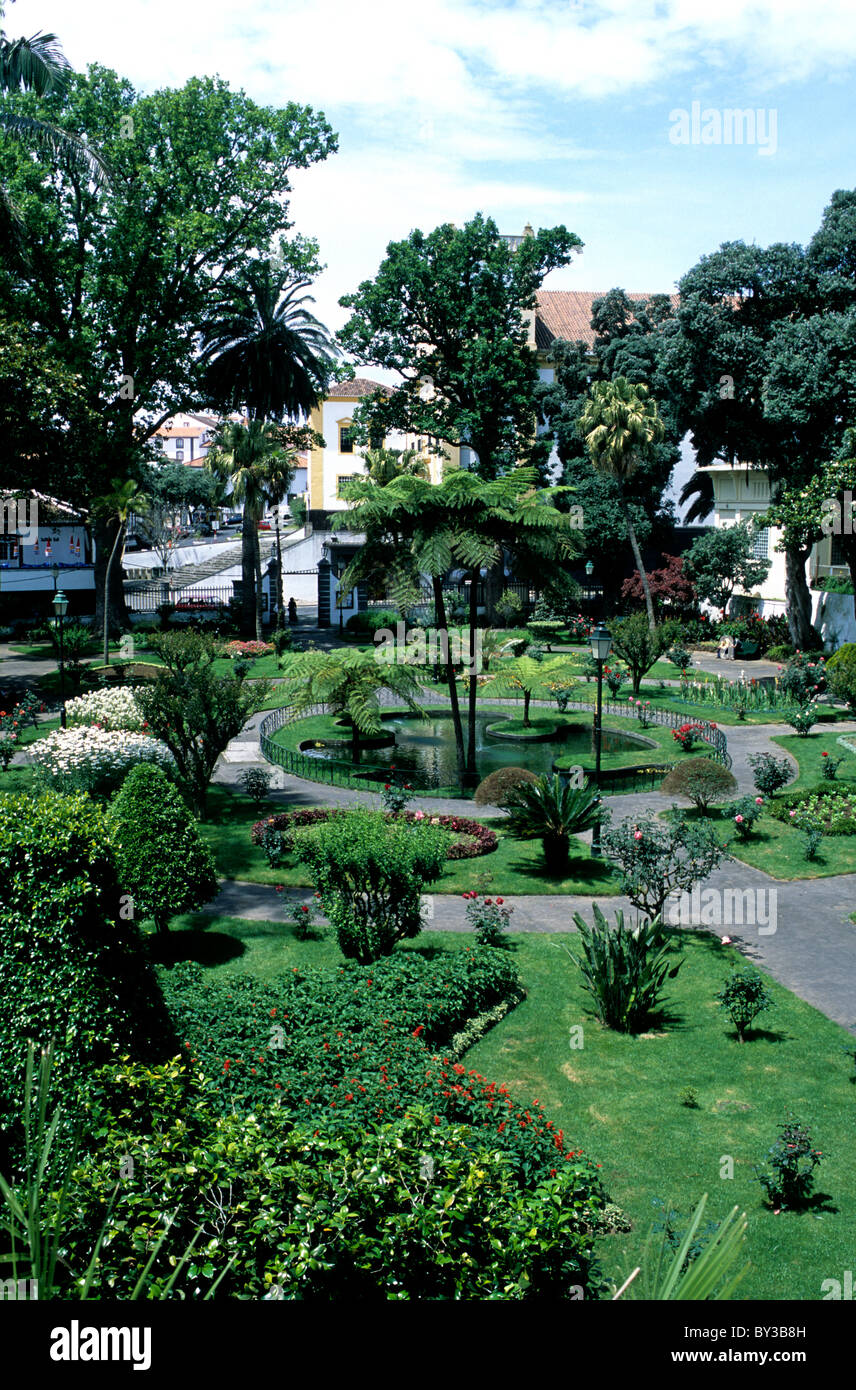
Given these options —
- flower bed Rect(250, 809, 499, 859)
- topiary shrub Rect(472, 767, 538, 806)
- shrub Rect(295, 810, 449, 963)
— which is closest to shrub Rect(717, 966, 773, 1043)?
shrub Rect(295, 810, 449, 963)

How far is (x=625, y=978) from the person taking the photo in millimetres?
12336

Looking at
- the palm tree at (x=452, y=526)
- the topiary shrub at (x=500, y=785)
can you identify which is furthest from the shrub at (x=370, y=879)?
the palm tree at (x=452, y=526)

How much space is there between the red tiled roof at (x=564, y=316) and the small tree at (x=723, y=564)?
19025 millimetres

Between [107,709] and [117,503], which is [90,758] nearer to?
[107,709]

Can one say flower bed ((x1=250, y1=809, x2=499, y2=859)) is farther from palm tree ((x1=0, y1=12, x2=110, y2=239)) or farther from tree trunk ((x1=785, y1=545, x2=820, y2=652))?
tree trunk ((x1=785, y1=545, x2=820, y2=652))

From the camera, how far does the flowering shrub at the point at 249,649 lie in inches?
1554

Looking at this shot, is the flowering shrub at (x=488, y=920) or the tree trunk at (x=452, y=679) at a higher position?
the tree trunk at (x=452, y=679)

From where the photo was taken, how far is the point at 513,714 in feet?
99.5

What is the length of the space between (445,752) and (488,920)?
1138 centimetres

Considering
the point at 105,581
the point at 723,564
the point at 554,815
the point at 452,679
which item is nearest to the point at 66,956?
the point at 554,815

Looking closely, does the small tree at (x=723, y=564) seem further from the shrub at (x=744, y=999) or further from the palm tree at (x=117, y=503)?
the shrub at (x=744, y=999)

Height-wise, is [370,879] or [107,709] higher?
[107,709]

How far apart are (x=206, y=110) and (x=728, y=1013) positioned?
1399 inches

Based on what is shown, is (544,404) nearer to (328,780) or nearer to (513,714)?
(513,714)
